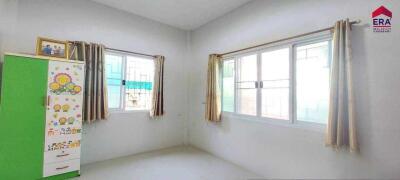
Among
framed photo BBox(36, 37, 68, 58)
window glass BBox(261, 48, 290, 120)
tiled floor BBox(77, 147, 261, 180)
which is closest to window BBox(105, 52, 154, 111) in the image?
framed photo BBox(36, 37, 68, 58)

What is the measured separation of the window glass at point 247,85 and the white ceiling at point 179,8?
910 mm

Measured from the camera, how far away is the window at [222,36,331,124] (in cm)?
184

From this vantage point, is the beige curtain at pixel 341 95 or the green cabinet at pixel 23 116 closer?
the beige curtain at pixel 341 95

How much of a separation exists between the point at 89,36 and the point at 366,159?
144 inches

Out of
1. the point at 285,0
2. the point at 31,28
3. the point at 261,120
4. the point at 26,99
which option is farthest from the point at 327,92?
the point at 31,28

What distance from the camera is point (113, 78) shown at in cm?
295

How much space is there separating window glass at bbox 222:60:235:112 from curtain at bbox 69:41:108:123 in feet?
6.36

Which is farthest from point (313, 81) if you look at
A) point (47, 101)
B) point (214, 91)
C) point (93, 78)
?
point (47, 101)

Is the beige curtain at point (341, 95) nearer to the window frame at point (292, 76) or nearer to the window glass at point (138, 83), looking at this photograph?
the window frame at point (292, 76)

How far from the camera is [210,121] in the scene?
320 centimetres

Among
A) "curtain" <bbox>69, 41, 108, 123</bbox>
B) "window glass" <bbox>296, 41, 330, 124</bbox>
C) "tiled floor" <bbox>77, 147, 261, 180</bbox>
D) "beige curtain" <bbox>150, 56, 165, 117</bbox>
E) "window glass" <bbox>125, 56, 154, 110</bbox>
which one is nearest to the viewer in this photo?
"window glass" <bbox>296, 41, 330, 124</bbox>

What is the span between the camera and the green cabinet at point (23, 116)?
184 centimetres

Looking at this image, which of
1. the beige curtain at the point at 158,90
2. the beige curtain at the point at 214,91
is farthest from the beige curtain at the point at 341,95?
the beige curtain at the point at 158,90

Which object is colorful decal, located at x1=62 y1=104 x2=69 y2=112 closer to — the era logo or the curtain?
the curtain
